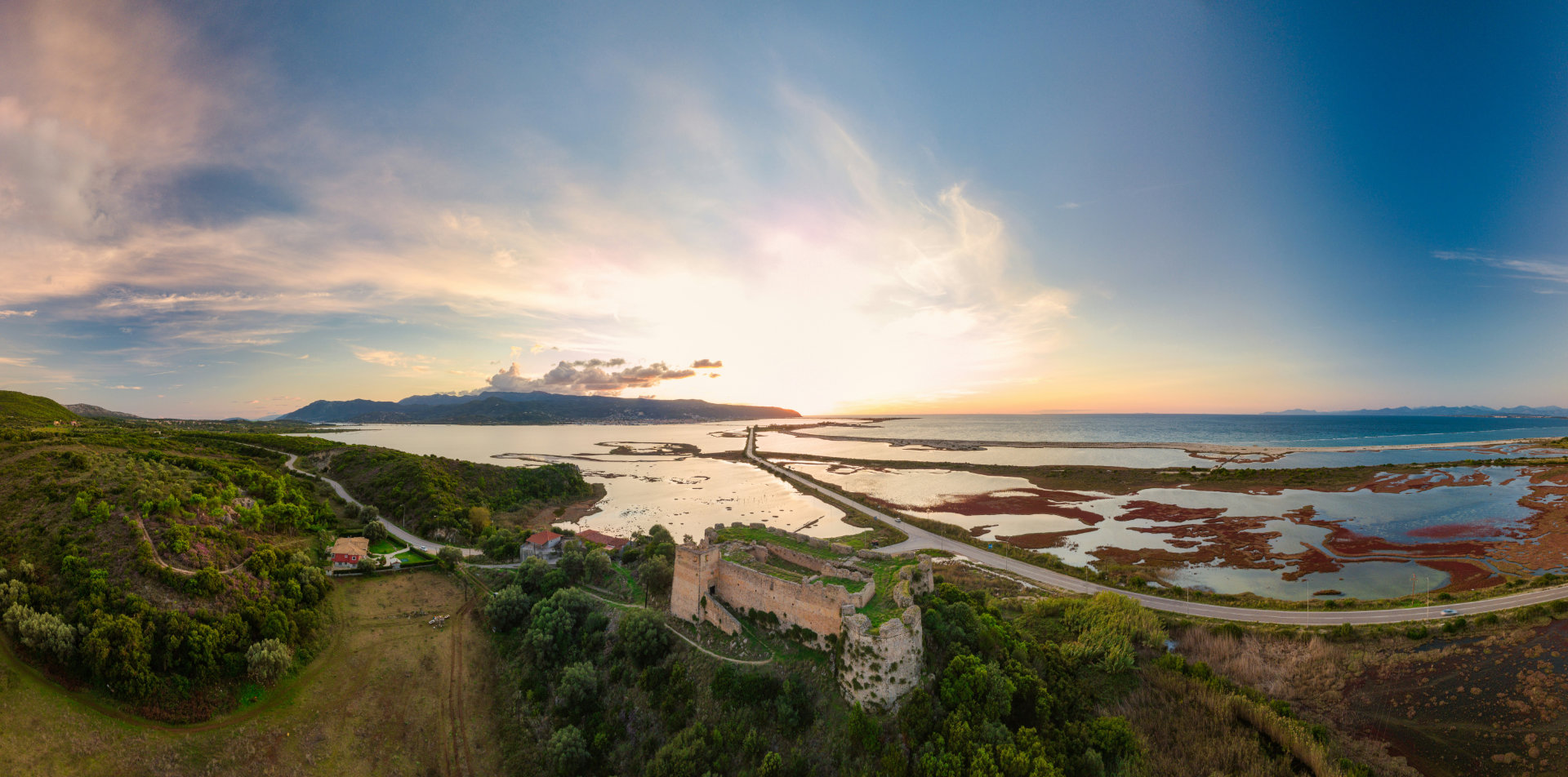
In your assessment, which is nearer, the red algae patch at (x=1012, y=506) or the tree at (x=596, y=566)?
the tree at (x=596, y=566)

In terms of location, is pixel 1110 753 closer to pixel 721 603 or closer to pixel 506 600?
pixel 721 603

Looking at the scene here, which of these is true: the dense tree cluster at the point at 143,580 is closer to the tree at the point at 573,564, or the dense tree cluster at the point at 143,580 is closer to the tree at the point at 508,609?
the tree at the point at 508,609

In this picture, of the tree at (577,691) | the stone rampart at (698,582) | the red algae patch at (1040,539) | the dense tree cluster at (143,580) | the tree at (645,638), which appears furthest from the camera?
the red algae patch at (1040,539)

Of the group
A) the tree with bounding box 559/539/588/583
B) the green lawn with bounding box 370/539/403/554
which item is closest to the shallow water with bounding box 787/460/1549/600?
the tree with bounding box 559/539/588/583

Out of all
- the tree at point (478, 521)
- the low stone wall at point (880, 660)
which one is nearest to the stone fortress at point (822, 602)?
the low stone wall at point (880, 660)

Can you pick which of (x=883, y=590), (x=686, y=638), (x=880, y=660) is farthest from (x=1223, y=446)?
(x=686, y=638)

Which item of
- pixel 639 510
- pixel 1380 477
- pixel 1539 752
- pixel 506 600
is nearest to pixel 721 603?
pixel 506 600
